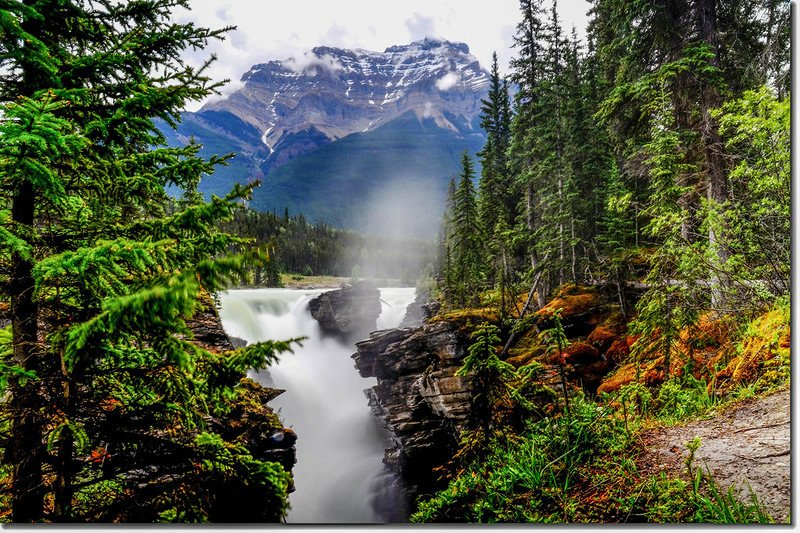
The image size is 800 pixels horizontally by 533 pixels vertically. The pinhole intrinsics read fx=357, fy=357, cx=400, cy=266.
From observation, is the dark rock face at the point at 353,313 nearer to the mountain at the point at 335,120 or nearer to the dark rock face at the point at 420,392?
the dark rock face at the point at 420,392

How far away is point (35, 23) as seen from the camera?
2.49 meters

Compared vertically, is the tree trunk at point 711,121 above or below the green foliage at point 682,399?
above

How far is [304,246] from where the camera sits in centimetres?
850

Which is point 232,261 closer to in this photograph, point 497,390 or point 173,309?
point 173,309

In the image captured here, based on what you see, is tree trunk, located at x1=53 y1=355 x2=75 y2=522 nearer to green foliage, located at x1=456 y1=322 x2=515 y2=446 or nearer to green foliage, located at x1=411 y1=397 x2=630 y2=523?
green foliage, located at x1=456 y1=322 x2=515 y2=446

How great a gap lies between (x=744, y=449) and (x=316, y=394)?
1587cm

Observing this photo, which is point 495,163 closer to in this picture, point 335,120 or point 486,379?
point 335,120

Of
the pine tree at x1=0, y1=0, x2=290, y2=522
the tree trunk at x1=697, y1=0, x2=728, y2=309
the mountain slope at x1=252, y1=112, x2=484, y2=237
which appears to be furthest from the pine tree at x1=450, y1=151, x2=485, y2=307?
the pine tree at x1=0, y1=0, x2=290, y2=522

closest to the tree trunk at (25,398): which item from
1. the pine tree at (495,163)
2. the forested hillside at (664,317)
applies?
the forested hillside at (664,317)

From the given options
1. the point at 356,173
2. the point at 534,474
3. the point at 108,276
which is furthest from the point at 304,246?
the point at 534,474

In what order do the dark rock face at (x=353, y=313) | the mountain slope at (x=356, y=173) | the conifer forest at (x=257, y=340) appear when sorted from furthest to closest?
the dark rock face at (x=353, y=313) → the mountain slope at (x=356, y=173) → the conifer forest at (x=257, y=340)

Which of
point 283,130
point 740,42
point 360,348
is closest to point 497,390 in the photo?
point 283,130

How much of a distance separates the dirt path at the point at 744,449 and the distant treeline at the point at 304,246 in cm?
439

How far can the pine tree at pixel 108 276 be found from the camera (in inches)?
87.7
